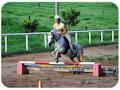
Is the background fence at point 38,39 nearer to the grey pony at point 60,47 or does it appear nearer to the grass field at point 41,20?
the grass field at point 41,20

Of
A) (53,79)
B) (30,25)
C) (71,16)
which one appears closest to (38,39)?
(30,25)

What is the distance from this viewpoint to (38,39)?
13.7m

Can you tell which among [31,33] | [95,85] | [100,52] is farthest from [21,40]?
[95,85]

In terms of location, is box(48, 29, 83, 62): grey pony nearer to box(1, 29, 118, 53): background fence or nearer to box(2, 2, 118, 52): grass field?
box(2, 2, 118, 52): grass field

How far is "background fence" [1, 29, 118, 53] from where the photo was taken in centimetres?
1315

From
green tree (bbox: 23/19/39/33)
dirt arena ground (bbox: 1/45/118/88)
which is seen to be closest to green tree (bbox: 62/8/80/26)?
green tree (bbox: 23/19/39/33)

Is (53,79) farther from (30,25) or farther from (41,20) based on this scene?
(41,20)

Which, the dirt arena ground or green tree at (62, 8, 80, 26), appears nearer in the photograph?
the dirt arena ground

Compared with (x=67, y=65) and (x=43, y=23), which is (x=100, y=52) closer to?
(x=43, y=23)

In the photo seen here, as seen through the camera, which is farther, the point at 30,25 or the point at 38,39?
the point at 38,39

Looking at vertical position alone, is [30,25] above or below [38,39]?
above

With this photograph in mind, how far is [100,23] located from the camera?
13844 millimetres

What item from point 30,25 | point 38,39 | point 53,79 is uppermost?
point 30,25

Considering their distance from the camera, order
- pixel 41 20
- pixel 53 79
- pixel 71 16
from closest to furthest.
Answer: pixel 53 79 → pixel 71 16 → pixel 41 20
